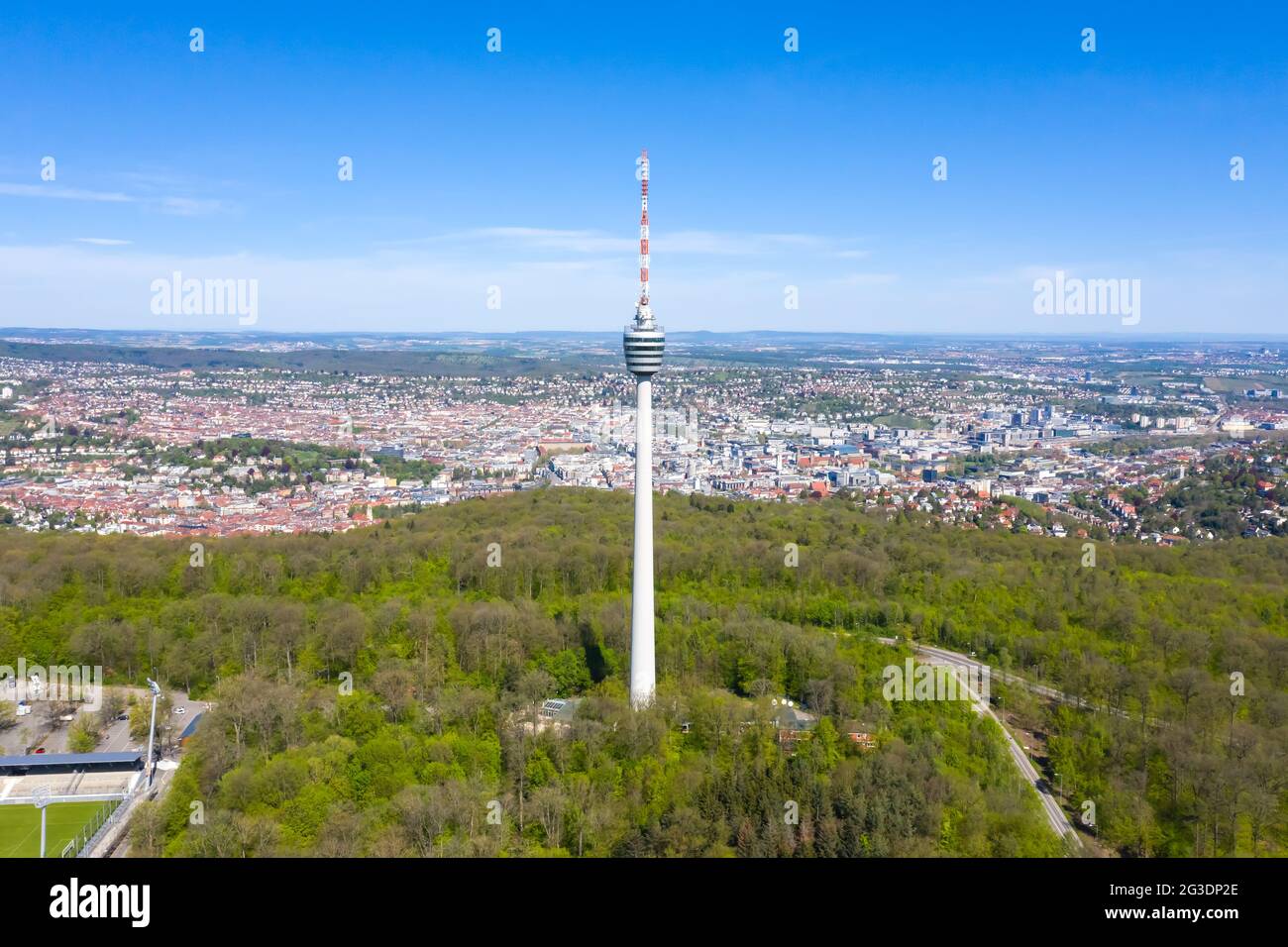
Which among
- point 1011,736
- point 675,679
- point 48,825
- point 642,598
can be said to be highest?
point 642,598

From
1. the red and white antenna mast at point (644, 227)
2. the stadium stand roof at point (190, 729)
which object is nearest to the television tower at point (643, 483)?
the red and white antenna mast at point (644, 227)

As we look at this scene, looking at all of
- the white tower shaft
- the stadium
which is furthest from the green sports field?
the white tower shaft

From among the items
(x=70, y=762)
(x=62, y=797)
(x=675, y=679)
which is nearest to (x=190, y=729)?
(x=70, y=762)

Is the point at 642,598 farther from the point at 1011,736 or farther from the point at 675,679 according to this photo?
the point at 1011,736

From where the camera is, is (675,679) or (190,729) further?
(675,679)

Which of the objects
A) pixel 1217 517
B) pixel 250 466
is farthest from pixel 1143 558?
pixel 250 466

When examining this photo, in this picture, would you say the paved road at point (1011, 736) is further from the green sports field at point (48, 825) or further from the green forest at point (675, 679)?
the green sports field at point (48, 825)
